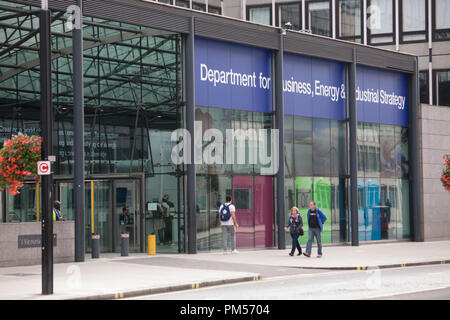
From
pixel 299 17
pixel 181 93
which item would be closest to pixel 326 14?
pixel 299 17

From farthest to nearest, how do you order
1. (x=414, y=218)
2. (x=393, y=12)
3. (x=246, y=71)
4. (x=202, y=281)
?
(x=393, y=12) < (x=414, y=218) < (x=246, y=71) < (x=202, y=281)

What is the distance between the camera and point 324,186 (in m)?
31.8

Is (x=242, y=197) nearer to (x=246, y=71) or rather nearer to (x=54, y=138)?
(x=246, y=71)

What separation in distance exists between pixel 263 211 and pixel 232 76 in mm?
5259

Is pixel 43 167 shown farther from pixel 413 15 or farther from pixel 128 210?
pixel 413 15

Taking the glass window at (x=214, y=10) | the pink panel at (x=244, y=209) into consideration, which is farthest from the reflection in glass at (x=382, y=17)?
the pink panel at (x=244, y=209)

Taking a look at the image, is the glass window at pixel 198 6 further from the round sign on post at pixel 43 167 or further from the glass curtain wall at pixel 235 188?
the round sign on post at pixel 43 167

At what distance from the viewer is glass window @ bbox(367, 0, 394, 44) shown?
45.2 m

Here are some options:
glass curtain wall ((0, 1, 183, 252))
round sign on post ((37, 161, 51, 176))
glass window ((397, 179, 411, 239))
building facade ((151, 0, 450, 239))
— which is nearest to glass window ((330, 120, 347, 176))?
glass window ((397, 179, 411, 239))

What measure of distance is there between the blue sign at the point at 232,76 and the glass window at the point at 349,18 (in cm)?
1845

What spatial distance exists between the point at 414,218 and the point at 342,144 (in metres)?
5.88

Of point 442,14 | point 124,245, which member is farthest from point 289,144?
point 442,14

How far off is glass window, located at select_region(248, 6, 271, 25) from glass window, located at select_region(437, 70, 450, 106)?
11185 mm

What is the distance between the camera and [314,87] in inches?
1237
